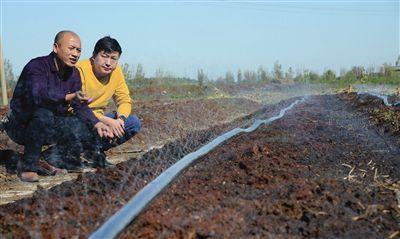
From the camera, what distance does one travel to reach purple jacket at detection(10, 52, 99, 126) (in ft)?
14.1

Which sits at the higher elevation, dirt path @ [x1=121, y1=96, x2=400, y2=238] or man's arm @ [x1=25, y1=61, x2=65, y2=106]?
man's arm @ [x1=25, y1=61, x2=65, y2=106]

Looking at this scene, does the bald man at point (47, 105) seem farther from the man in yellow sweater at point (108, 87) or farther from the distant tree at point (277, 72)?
the distant tree at point (277, 72)

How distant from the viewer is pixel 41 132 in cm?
438

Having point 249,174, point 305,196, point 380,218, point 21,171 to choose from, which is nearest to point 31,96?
point 21,171

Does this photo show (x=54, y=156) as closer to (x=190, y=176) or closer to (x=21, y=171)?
(x=21, y=171)

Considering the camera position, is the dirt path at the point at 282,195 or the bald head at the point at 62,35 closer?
the dirt path at the point at 282,195

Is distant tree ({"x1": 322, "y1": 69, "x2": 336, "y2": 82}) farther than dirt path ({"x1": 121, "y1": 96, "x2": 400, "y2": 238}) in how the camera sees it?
Yes

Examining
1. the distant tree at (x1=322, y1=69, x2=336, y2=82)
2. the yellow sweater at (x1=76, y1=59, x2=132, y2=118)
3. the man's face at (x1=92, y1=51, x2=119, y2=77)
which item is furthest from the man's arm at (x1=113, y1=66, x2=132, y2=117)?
the distant tree at (x1=322, y1=69, x2=336, y2=82)

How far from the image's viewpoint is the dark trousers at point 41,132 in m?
4.35

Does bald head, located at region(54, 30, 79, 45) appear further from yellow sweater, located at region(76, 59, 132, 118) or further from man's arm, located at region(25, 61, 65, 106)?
yellow sweater, located at region(76, 59, 132, 118)

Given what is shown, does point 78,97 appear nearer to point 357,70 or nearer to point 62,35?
point 62,35

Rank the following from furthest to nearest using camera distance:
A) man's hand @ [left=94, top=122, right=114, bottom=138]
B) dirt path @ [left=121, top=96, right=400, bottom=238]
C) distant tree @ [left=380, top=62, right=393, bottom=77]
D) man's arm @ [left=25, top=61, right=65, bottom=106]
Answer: distant tree @ [left=380, top=62, right=393, bottom=77] → man's hand @ [left=94, top=122, right=114, bottom=138] → man's arm @ [left=25, top=61, right=65, bottom=106] → dirt path @ [left=121, top=96, right=400, bottom=238]

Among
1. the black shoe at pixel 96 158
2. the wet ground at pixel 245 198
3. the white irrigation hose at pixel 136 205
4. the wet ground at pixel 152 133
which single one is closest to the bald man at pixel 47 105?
the wet ground at pixel 152 133

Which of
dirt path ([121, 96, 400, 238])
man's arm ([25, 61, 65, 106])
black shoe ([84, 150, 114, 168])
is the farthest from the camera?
black shoe ([84, 150, 114, 168])
